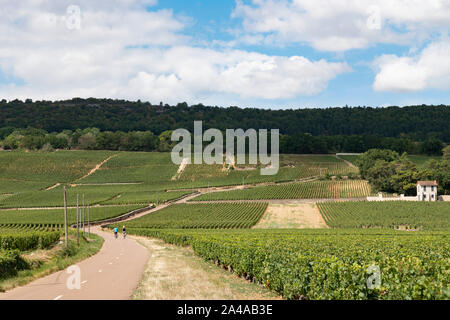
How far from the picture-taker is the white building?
107 metres

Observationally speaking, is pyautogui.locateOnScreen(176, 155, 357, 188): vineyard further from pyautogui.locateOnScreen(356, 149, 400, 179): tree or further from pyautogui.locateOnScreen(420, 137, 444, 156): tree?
pyautogui.locateOnScreen(420, 137, 444, 156): tree

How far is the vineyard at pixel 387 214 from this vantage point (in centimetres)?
7362

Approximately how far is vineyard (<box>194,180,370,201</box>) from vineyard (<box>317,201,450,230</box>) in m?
14.0

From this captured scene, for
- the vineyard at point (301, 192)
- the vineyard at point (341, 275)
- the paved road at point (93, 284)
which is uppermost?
the vineyard at point (341, 275)

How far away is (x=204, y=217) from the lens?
293 ft

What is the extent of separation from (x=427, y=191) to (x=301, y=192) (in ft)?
90.2

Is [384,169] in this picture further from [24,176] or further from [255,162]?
[24,176]

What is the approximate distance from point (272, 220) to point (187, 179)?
67133mm

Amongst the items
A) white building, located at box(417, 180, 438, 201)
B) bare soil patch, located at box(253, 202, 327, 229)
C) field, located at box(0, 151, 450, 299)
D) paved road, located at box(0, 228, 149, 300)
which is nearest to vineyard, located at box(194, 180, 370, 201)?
field, located at box(0, 151, 450, 299)

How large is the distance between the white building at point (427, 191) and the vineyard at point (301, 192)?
1200 centimetres

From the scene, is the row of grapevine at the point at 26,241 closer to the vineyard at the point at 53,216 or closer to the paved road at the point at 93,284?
the paved road at the point at 93,284

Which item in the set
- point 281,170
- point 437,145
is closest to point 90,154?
point 281,170

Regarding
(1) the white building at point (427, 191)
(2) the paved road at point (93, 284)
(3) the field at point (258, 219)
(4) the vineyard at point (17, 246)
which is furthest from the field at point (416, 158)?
(2) the paved road at point (93, 284)

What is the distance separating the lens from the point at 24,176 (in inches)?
6147
